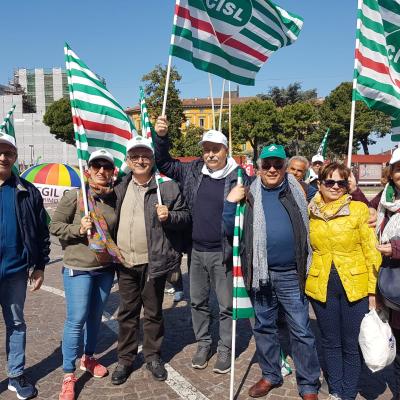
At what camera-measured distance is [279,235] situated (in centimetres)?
329

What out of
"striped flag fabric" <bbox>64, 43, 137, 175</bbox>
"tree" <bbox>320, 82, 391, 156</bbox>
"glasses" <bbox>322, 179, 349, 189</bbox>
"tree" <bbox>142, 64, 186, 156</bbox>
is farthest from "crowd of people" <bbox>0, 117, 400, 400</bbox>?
"tree" <bbox>320, 82, 391, 156</bbox>

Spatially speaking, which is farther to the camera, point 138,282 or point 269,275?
point 138,282

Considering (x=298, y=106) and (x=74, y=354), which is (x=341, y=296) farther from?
(x=298, y=106)

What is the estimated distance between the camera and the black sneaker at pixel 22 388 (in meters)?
3.50

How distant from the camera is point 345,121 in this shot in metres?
47.6

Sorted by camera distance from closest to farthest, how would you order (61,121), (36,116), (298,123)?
(298,123), (61,121), (36,116)

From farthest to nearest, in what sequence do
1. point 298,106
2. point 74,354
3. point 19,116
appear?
point 19,116 → point 298,106 → point 74,354

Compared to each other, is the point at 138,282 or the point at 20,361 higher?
the point at 138,282

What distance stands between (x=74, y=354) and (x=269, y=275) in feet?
6.24

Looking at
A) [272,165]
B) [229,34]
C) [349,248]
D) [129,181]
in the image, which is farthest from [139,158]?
[349,248]

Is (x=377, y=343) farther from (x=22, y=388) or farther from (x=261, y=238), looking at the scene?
(x=22, y=388)

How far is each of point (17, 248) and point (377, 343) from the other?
119 inches

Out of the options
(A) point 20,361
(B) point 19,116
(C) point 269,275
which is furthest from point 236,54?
(B) point 19,116

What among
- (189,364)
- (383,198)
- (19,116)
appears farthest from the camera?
(19,116)
